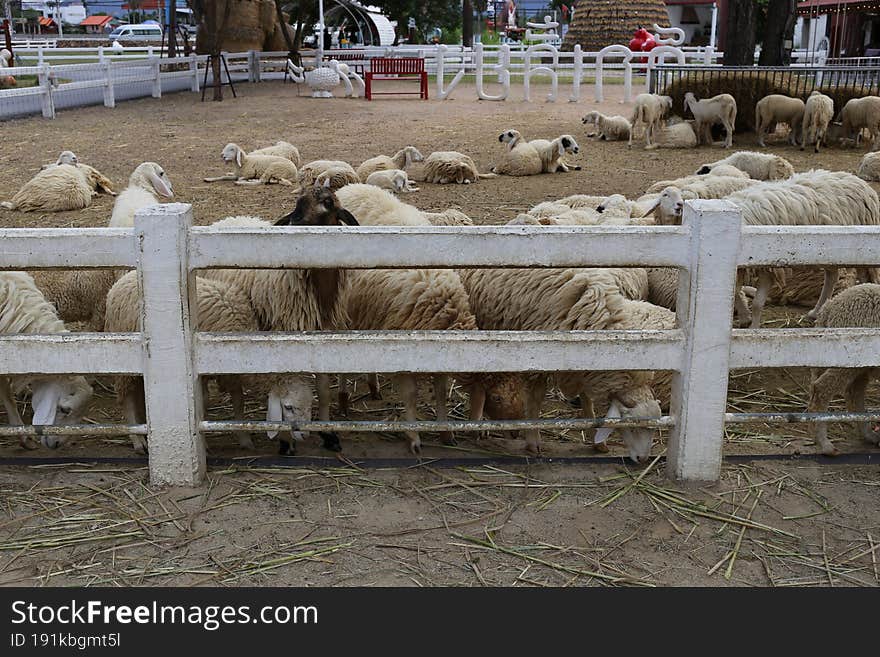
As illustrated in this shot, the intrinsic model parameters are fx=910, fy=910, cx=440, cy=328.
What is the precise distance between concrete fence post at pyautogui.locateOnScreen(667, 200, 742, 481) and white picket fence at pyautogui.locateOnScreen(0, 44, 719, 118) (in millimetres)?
17397

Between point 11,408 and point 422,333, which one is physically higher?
point 422,333

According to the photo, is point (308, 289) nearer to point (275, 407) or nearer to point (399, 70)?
point (275, 407)

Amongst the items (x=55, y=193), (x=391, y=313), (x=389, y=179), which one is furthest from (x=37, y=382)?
(x=55, y=193)

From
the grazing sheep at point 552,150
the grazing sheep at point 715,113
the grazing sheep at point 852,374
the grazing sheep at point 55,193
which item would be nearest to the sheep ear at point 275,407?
the grazing sheep at point 852,374

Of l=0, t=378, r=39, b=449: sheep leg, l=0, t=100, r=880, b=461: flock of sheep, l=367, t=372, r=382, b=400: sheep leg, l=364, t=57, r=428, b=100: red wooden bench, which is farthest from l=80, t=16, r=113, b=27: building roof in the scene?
l=0, t=378, r=39, b=449: sheep leg

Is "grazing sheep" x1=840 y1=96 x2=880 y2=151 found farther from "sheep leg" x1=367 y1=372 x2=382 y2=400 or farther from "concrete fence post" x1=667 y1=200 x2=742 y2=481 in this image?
"concrete fence post" x1=667 y1=200 x2=742 y2=481

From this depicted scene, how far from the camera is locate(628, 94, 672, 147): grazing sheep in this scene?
630 inches

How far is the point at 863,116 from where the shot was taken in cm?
1531

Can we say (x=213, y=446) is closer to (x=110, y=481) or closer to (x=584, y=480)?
(x=110, y=481)

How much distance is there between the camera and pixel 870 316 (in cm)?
441

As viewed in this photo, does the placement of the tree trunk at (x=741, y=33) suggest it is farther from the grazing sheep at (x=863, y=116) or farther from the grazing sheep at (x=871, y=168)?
the grazing sheep at (x=871, y=168)

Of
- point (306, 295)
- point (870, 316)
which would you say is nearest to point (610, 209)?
point (870, 316)

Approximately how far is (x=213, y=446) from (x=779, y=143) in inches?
579

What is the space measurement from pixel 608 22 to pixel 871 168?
82.4ft
